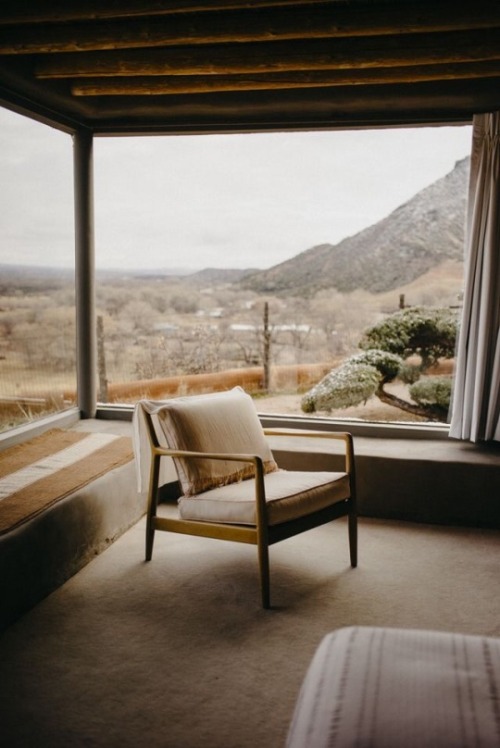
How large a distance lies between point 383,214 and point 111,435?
2.24 meters

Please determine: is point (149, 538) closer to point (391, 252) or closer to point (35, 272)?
point (35, 272)

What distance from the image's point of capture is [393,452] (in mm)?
4090

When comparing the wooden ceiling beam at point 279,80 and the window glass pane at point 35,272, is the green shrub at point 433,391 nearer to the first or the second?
the wooden ceiling beam at point 279,80

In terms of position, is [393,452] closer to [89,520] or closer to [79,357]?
[89,520]

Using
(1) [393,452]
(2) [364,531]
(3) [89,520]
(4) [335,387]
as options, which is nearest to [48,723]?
(3) [89,520]

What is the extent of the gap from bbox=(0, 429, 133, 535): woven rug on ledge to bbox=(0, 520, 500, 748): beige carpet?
15.6 inches

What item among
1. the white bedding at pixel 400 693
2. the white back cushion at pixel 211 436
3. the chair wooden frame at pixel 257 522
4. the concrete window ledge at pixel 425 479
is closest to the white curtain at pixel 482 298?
the concrete window ledge at pixel 425 479

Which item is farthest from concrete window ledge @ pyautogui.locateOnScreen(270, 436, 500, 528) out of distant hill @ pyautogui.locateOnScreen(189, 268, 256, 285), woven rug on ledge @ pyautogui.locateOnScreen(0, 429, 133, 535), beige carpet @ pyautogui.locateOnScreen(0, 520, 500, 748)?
distant hill @ pyautogui.locateOnScreen(189, 268, 256, 285)

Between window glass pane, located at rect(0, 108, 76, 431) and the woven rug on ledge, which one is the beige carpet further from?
window glass pane, located at rect(0, 108, 76, 431)

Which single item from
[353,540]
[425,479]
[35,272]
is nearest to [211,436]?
[353,540]

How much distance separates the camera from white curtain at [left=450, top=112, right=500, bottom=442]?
398cm

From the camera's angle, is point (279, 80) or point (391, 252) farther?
point (391, 252)

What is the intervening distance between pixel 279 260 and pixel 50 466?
205 centimetres

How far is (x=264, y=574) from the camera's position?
9.36 feet
